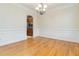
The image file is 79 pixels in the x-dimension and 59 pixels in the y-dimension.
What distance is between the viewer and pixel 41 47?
264 centimetres

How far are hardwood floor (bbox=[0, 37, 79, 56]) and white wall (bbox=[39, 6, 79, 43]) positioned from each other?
171 millimetres

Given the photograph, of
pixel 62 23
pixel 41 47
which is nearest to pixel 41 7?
pixel 62 23

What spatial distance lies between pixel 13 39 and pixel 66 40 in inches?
50.2

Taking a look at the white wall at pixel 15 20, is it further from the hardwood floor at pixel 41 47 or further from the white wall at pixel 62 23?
the white wall at pixel 62 23

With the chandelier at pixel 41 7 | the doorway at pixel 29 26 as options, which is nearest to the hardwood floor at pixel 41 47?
the doorway at pixel 29 26

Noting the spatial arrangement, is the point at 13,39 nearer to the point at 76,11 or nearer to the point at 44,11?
the point at 44,11

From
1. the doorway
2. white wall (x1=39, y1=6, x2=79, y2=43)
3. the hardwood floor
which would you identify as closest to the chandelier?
white wall (x1=39, y1=6, x2=79, y2=43)

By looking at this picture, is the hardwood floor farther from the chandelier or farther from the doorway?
the chandelier

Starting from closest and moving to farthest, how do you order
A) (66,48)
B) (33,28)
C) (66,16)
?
(66,16)
(66,48)
(33,28)

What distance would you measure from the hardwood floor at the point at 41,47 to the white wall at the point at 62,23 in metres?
0.17

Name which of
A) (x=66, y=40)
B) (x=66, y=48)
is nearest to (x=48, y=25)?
(x=66, y=40)

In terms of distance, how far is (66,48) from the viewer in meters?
2.42

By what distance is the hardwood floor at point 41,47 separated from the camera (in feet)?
7.44

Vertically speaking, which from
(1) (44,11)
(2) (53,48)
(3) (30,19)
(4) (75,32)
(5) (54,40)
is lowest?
(2) (53,48)
